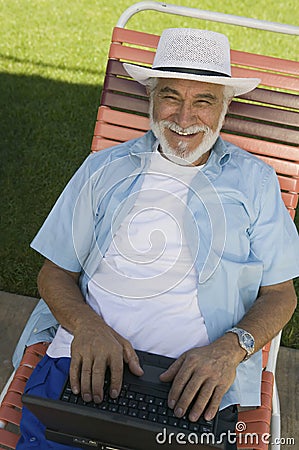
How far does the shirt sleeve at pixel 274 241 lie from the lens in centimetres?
244

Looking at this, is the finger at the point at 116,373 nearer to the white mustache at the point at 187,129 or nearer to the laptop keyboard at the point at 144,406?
the laptop keyboard at the point at 144,406

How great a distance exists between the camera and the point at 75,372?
2.12 meters

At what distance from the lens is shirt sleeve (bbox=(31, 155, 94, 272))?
250cm

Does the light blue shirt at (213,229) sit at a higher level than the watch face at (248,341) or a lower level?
higher

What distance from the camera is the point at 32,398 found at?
6.50 ft

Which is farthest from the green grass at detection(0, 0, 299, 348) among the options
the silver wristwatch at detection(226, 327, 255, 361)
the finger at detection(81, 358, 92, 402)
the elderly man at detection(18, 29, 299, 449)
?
the finger at detection(81, 358, 92, 402)

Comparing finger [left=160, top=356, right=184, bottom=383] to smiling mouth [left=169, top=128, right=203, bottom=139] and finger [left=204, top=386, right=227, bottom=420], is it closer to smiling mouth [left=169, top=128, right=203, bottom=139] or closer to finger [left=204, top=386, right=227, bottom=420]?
finger [left=204, top=386, right=227, bottom=420]

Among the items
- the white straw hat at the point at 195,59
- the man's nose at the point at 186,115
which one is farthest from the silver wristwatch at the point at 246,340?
the white straw hat at the point at 195,59

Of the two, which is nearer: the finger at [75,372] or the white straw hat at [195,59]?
the finger at [75,372]

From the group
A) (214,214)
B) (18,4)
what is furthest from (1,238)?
(18,4)

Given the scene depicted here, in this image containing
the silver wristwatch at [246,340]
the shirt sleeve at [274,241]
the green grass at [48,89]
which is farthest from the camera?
the green grass at [48,89]

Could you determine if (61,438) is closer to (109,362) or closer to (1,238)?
(109,362)

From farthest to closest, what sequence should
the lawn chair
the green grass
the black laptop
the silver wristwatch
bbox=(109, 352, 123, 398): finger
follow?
1. the green grass
2. the lawn chair
3. the silver wristwatch
4. bbox=(109, 352, 123, 398): finger
5. the black laptop

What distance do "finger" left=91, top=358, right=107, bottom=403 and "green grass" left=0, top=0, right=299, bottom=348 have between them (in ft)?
5.07
